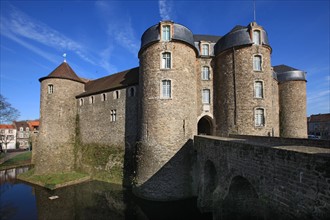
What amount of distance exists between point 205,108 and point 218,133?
2.11 m

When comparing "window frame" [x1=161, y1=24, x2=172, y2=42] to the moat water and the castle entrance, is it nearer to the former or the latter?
the castle entrance

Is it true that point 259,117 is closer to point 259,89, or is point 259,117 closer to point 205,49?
point 259,89

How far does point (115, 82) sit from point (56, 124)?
6976 millimetres

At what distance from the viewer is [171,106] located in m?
11.9

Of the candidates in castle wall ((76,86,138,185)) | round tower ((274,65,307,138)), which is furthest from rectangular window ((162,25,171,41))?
round tower ((274,65,307,138))

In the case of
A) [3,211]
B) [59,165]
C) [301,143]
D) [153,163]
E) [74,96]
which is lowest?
[3,211]

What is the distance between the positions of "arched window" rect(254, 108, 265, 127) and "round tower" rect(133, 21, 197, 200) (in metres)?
4.31

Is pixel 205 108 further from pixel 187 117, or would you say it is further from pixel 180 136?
pixel 180 136

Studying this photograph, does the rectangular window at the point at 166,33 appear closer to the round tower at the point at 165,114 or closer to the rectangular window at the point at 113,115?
the round tower at the point at 165,114

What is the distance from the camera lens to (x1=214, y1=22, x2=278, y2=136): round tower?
13117 millimetres

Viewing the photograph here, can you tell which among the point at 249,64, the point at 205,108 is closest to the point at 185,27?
the point at 249,64

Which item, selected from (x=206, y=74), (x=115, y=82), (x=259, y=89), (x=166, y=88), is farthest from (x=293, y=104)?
(x=115, y=82)

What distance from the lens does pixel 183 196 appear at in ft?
37.6

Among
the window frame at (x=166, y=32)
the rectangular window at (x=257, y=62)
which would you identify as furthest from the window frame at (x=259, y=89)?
the window frame at (x=166, y=32)
